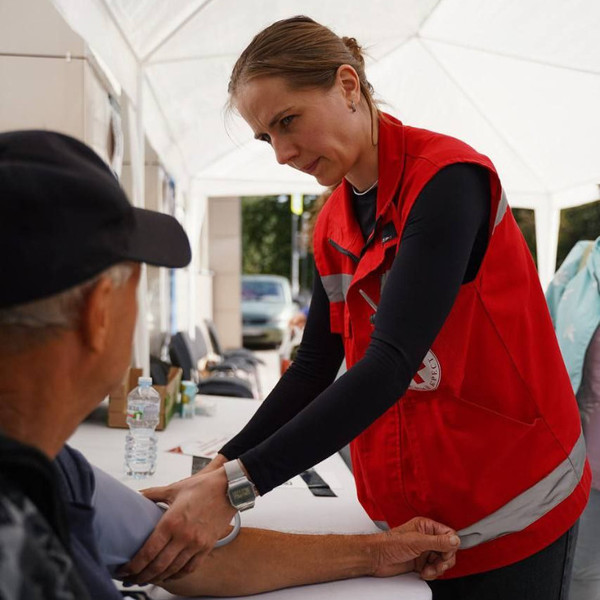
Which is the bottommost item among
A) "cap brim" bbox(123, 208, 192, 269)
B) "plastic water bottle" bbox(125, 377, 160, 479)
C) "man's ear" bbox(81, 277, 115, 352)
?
"plastic water bottle" bbox(125, 377, 160, 479)

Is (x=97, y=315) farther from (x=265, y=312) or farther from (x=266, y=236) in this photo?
(x=266, y=236)

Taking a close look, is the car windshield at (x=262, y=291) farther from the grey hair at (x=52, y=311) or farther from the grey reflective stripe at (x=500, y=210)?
the grey hair at (x=52, y=311)

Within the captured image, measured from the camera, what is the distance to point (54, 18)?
91.5 inches

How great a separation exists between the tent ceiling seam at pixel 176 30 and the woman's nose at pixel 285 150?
7.18 feet

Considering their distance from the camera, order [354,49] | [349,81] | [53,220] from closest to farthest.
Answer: [53,220]
[349,81]
[354,49]

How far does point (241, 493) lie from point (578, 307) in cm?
177

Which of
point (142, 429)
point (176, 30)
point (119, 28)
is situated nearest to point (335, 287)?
point (142, 429)

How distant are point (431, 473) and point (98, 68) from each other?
6.60ft

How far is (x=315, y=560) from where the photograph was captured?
4.20 ft

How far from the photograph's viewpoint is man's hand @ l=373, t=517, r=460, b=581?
125 centimetres

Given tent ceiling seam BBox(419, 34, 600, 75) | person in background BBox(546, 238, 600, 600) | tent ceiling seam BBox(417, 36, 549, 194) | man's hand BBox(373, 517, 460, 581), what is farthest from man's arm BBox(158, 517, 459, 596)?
tent ceiling seam BBox(417, 36, 549, 194)

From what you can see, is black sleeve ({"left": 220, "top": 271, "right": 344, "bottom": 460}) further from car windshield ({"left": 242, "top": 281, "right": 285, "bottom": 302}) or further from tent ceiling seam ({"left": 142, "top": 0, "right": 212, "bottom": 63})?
car windshield ({"left": 242, "top": 281, "right": 285, "bottom": 302})

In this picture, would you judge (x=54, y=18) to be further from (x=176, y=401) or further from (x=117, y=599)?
(x=117, y=599)

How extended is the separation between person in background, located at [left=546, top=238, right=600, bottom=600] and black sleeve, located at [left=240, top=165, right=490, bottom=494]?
4.79ft
